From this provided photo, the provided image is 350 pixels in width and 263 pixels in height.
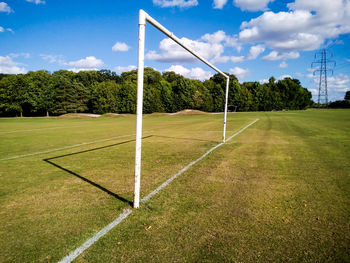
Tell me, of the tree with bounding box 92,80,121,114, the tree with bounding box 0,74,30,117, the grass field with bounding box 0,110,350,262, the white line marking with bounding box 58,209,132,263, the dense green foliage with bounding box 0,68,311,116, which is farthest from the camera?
the tree with bounding box 92,80,121,114

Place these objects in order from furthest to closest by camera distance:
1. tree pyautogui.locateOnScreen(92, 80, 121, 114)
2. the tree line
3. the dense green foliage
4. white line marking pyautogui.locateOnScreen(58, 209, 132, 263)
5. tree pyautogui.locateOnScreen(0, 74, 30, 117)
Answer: the tree line < tree pyautogui.locateOnScreen(92, 80, 121, 114) < the dense green foliage < tree pyautogui.locateOnScreen(0, 74, 30, 117) < white line marking pyautogui.locateOnScreen(58, 209, 132, 263)

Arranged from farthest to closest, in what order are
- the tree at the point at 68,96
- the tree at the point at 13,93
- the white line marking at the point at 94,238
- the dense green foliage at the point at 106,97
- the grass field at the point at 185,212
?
the tree at the point at 68,96
the dense green foliage at the point at 106,97
the tree at the point at 13,93
the grass field at the point at 185,212
the white line marking at the point at 94,238

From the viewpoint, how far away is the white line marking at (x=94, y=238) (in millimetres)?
2390

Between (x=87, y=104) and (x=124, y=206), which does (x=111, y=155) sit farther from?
(x=87, y=104)

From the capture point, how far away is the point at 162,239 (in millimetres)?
2734

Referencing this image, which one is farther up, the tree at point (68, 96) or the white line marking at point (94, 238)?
the tree at point (68, 96)

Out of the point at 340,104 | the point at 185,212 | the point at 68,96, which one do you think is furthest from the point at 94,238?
the point at 340,104

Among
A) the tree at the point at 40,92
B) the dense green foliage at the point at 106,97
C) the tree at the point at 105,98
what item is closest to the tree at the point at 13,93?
the dense green foliage at the point at 106,97

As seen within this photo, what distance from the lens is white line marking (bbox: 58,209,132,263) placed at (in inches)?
94.1

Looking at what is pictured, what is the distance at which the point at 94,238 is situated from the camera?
2.74 metres

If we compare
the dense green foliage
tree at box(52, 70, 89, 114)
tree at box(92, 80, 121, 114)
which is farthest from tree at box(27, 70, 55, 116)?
tree at box(92, 80, 121, 114)

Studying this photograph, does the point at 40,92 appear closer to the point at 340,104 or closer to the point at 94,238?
the point at 94,238

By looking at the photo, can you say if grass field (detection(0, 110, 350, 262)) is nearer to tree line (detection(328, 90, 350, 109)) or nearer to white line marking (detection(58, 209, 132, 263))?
white line marking (detection(58, 209, 132, 263))

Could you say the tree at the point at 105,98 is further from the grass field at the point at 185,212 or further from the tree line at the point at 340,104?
the tree line at the point at 340,104
